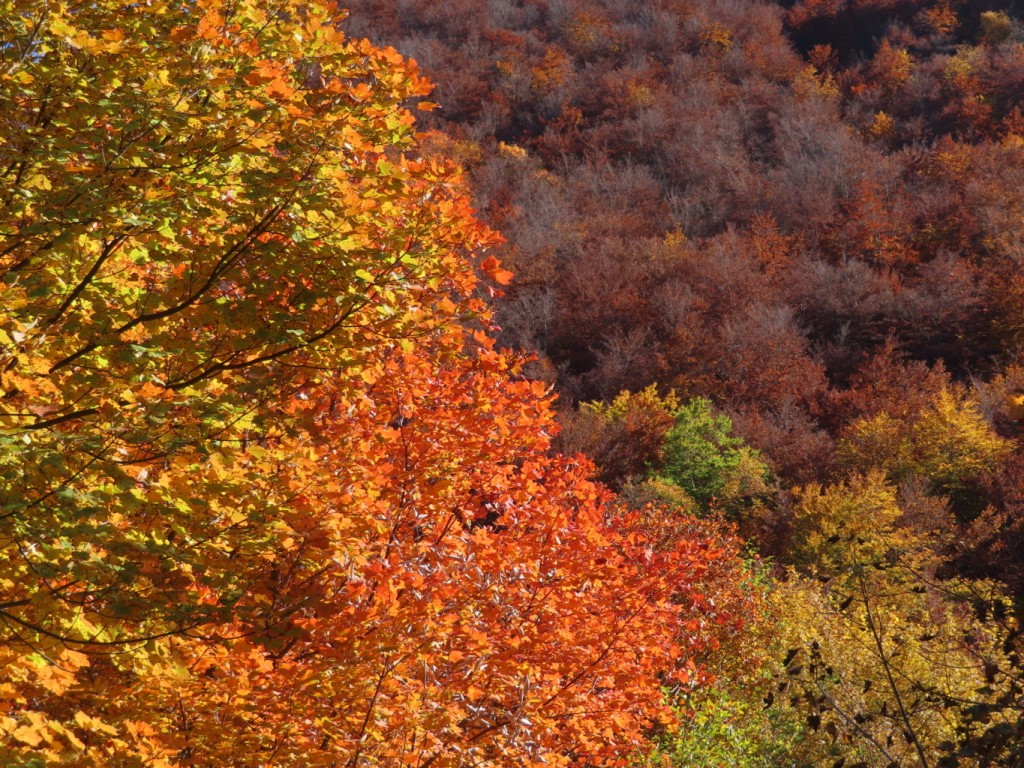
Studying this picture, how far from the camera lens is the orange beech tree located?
378 centimetres

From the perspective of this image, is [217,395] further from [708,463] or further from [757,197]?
[757,197]

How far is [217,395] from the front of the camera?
190 inches

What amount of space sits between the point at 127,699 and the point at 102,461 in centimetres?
195

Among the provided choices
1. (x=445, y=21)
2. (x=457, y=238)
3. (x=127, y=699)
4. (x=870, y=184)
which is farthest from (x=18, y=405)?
(x=445, y=21)

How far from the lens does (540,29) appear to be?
3314 inches

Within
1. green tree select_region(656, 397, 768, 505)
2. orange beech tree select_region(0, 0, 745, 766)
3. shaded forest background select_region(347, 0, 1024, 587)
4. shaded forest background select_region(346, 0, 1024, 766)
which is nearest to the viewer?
orange beech tree select_region(0, 0, 745, 766)

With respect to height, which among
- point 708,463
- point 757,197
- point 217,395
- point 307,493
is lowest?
point 757,197

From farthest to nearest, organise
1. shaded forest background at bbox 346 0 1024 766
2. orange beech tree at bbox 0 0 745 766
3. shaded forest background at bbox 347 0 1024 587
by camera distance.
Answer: shaded forest background at bbox 347 0 1024 587 < shaded forest background at bbox 346 0 1024 766 < orange beech tree at bbox 0 0 745 766

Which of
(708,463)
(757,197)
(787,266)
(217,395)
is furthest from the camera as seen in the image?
(757,197)

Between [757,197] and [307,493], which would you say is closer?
[307,493]

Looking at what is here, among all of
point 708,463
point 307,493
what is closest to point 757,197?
point 708,463

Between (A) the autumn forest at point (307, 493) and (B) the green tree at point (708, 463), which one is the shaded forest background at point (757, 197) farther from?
(A) the autumn forest at point (307, 493)

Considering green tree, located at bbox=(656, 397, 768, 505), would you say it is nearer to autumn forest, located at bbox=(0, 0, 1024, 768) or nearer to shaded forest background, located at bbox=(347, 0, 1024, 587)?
shaded forest background, located at bbox=(347, 0, 1024, 587)

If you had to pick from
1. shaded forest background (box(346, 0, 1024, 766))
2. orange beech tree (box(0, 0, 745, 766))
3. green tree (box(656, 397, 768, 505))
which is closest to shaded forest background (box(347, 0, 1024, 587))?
shaded forest background (box(346, 0, 1024, 766))
